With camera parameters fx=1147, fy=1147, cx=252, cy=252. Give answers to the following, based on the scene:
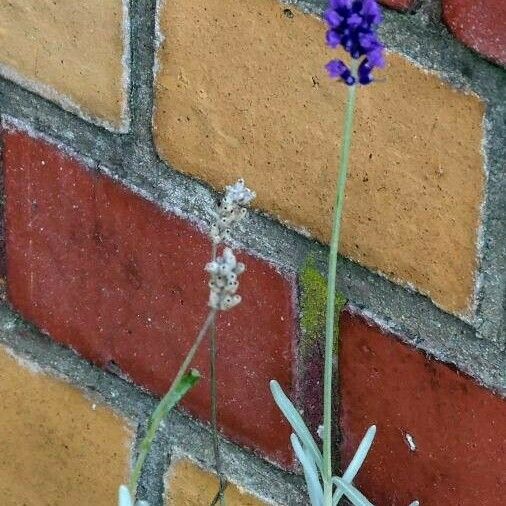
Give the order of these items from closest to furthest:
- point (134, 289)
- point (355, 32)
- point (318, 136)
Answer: point (355, 32)
point (318, 136)
point (134, 289)

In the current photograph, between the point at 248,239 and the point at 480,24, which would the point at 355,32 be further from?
the point at 248,239

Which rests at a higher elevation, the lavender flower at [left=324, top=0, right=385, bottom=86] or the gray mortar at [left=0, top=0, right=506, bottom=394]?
the lavender flower at [left=324, top=0, right=385, bottom=86]

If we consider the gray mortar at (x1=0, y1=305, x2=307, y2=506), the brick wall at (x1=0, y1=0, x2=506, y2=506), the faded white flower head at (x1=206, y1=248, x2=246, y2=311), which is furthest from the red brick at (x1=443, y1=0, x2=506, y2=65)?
the gray mortar at (x1=0, y1=305, x2=307, y2=506)

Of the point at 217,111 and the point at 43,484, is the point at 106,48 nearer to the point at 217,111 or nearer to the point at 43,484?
the point at 217,111

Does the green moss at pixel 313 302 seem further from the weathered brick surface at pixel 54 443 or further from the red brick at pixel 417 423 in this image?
the weathered brick surface at pixel 54 443

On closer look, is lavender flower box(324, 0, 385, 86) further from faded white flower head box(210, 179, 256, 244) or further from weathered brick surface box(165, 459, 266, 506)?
weathered brick surface box(165, 459, 266, 506)

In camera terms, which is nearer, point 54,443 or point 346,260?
point 346,260

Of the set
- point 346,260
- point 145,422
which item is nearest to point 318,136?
point 346,260
